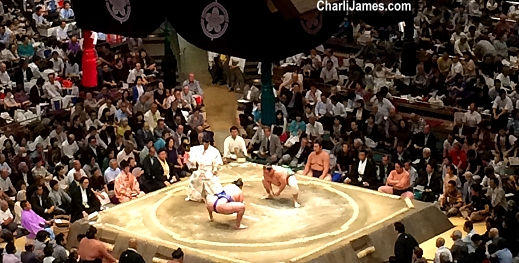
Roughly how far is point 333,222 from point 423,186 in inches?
63.4

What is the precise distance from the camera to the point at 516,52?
12148 mm

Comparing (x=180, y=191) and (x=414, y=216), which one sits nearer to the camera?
(x=414, y=216)

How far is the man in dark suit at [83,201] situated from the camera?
947cm

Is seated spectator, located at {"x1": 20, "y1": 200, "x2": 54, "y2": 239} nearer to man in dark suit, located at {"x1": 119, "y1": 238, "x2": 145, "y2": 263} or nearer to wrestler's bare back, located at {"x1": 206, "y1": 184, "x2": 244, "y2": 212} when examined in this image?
man in dark suit, located at {"x1": 119, "y1": 238, "x2": 145, "y2": 263}

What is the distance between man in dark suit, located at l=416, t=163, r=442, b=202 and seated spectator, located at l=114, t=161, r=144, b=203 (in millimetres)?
2774

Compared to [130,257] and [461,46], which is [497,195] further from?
[461,46]

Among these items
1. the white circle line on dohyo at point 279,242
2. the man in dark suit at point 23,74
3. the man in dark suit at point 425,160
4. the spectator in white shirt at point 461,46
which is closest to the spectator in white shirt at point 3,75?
the man in dark suit at point 23,74

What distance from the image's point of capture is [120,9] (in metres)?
8.46

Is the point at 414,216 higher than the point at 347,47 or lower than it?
lower

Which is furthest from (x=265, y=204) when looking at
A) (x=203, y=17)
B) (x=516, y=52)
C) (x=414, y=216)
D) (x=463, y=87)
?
(x=516, y=52)

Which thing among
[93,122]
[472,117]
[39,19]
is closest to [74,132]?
[93,122]

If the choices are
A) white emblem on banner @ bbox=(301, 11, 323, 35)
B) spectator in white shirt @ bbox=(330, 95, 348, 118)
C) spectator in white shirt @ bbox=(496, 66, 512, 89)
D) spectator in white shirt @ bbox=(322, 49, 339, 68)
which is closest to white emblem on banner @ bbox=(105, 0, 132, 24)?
white emblem on banner @ bbox=(301, 11, 323, 35)

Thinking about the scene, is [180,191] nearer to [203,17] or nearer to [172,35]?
[203,17]

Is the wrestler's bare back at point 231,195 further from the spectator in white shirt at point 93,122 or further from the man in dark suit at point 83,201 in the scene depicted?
the spectator in white shirt at point 93,122
